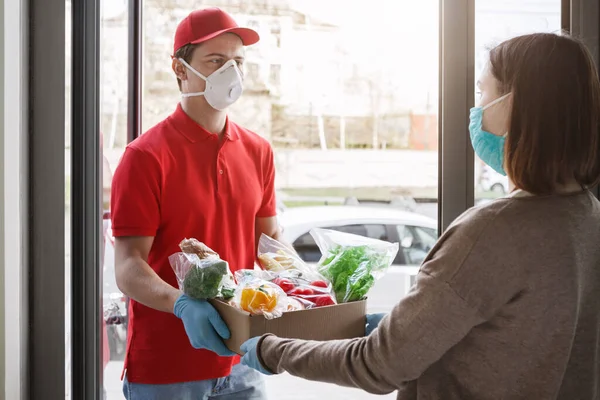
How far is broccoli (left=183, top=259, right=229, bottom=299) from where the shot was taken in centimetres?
132

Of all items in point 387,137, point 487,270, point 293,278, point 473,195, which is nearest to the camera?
point 487,270

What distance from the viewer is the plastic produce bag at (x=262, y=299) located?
1241 millimetres

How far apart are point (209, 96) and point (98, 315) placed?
707mm

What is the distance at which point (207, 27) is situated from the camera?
170cm

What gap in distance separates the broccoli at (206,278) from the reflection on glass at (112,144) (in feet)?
2.66

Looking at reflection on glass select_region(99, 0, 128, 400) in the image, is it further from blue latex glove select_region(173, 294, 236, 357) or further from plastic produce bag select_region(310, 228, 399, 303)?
plastic produce bag select_region(310, 228, 399, 303)

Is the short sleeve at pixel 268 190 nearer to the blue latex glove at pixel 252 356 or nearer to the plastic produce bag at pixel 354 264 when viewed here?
the plastic produce bag at pixel 354 264

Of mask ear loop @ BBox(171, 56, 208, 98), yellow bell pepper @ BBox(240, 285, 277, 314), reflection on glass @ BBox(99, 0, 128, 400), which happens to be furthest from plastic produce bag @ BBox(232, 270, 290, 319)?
reflection on glass @ BBox(99, 0, 128, 400)

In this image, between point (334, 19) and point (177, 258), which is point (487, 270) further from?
point (334, 19)

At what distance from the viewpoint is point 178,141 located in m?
1.68

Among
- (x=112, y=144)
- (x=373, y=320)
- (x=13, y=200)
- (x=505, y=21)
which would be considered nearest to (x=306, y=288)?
(x=373, y=320)

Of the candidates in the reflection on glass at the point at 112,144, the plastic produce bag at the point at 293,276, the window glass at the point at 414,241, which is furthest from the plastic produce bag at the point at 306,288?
the window glass at the point at 414,241

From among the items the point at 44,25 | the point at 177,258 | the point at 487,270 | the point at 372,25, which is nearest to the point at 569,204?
the point at 487,270

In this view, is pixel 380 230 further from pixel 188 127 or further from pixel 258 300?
pixel 258 300
